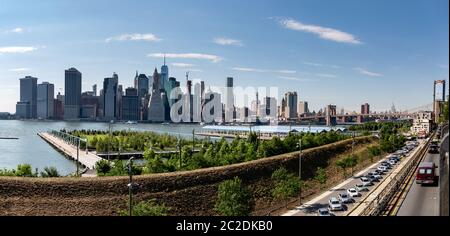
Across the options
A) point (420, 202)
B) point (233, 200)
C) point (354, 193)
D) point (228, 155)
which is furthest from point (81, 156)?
point (420, 202)

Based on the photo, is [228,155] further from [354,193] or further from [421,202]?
[421,202]

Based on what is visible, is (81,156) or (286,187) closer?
(286,187)

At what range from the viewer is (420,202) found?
5441 millimetres

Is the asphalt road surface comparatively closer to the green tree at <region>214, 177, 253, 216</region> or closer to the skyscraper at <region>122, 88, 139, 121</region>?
the green tree at <region>214, 177, 253, 216</region>

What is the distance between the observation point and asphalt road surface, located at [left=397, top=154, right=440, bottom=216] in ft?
15.8

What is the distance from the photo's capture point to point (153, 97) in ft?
210

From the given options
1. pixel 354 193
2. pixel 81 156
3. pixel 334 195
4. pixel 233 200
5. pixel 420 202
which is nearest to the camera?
pixel 420 202

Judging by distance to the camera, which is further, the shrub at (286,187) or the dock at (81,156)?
the dock at (81,156)

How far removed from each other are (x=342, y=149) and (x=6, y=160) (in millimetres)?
17186

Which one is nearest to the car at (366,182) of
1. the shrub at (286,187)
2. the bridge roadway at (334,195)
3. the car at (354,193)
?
the bridge roadway at (334,195)

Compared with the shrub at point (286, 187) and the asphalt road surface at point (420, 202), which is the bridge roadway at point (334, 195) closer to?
the shrub at point (286, 187)

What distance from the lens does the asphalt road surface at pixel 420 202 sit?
482cm
